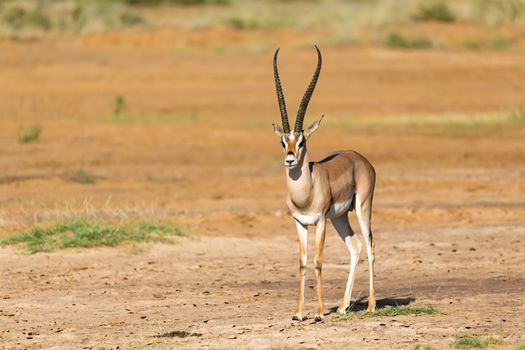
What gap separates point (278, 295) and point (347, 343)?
8.14 feet

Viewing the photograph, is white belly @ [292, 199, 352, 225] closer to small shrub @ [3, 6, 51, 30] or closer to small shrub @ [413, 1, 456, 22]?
small shrub @ [3, 6, 51, 30]

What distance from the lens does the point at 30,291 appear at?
1233 cm

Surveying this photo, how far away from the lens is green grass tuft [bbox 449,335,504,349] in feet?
31.1

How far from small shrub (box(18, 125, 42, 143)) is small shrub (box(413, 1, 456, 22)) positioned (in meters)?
18.9

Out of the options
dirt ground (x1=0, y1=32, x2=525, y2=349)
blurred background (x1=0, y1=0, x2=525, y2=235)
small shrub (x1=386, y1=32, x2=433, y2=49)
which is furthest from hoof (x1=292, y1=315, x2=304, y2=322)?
small shrub (x1=386, y1=32, x2=433, y2=49)

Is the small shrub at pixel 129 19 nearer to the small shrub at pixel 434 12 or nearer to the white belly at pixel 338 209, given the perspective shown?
the small shrub at pixel 434 12

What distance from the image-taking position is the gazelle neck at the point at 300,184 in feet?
33.7

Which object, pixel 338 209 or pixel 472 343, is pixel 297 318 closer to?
pixel 338 209

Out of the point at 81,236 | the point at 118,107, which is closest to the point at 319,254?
the point at 81,236

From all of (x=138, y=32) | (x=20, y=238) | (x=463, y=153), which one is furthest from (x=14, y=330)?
(x=138, y=32)

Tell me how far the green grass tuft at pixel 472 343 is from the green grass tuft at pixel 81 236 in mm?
5824

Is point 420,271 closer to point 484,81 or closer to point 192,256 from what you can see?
point 192,256

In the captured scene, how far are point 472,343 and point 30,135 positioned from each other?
16137mm

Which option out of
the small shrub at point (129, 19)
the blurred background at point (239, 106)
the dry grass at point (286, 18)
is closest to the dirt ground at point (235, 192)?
the blurred background at point (239, 106)
